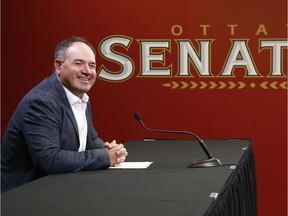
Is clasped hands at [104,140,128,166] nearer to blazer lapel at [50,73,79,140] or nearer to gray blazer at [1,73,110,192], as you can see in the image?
gray blazer at [1,73,110,192]

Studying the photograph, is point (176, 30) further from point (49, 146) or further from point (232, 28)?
point (49, 146)

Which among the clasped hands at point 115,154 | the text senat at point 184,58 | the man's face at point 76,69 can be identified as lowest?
the clasped hands at point 115,154

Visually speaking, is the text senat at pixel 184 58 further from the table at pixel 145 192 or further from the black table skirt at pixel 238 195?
the table at pixel 145 192

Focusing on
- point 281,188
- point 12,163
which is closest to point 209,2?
point 281,188

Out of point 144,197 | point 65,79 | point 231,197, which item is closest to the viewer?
point 144,197

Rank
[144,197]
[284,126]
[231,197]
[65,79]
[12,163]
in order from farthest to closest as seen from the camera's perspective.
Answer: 1. [284,126]
2. [65,79]
3. [12,163]
4. [231,197]
5. [144,197]

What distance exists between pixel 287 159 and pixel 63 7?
2.07m

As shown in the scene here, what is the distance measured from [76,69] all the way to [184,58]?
6.19ft

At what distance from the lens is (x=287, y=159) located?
445cm

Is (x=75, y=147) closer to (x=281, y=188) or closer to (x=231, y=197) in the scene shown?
(x=231, y=197)

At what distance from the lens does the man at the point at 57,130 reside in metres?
2.42

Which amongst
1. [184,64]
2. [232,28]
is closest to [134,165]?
[184,64]

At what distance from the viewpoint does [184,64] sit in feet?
14.7

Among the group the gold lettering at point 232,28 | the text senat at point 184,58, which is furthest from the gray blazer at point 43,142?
the gold lettering at point 232,28
